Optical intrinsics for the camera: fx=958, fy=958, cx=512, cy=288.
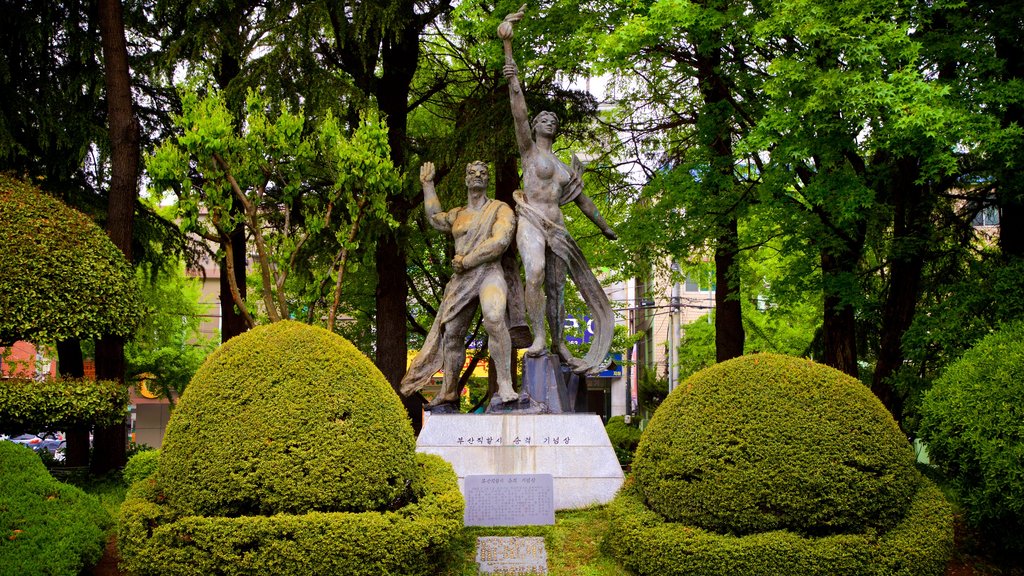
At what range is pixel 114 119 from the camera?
13.9 metres

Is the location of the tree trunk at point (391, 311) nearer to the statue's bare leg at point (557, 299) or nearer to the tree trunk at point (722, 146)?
the statue's bare leg at point (557, 299)

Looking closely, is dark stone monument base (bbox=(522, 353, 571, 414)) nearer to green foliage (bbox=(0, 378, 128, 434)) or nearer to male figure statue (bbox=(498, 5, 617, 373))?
male figure statue (bbox=(498, 5, 617, 373))

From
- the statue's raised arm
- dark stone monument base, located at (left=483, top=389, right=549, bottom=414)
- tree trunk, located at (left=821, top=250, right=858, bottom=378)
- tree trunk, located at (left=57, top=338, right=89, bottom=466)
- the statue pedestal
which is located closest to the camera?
the statue pedestal

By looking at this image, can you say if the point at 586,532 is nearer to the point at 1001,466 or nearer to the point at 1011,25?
the point at 1001,466

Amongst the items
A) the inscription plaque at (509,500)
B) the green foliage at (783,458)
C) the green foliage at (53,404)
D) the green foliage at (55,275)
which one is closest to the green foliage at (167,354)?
the green foliage at (55,275)

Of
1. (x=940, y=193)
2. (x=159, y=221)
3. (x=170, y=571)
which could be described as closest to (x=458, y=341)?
(x=170, y=571)

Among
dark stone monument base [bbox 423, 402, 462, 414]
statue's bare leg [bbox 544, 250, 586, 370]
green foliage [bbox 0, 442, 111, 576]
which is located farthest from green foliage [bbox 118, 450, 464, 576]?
statue's bare leg [bbox 544, 250, 586, 370]

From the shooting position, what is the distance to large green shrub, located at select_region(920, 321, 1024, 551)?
8.20 meters

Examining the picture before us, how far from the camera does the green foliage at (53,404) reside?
11102 millimetres

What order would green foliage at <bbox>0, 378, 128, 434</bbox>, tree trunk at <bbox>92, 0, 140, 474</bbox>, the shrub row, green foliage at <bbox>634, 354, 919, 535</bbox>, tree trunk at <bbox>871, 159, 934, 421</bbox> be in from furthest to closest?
tree trunk at <bbox>92, 0, 140, 474</bbox> → tree trunk at <bbox>871, 159, 934, 421</bbox> → green foliage at <bbox>0, 378, 128, 434</bbox> → green foliage at <bbox>634, 354, 919, 535</bbox> → the shrub row

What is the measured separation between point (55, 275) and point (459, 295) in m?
4.94

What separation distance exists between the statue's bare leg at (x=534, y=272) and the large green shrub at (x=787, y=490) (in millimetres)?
3164

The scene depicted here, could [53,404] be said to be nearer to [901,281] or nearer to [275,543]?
[275,543]

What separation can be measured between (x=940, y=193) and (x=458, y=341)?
Result: 759cm
